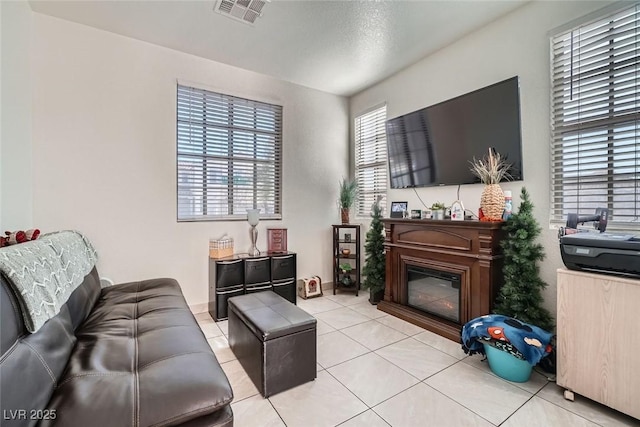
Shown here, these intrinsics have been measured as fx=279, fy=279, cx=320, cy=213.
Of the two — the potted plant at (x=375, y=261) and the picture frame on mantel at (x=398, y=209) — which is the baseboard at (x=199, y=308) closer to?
the potted plant at (x=375, y=261)

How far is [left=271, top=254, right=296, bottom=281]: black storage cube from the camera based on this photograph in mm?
3367

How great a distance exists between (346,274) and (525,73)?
9.83 ft

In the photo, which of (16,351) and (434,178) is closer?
(16,351)

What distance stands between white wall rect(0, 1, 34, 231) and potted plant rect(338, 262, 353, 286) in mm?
3324

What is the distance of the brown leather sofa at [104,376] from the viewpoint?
89cm

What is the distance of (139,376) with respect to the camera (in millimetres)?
1109

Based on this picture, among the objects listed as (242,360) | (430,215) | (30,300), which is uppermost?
(430,215)

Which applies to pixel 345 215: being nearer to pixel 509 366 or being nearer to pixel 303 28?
pixel 303 28

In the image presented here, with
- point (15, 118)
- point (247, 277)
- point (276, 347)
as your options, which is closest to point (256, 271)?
point (247, 277)

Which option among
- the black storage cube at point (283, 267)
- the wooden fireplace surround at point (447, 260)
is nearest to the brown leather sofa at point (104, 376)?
the black storage cube at point (283, 267)

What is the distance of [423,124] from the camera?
305 cm

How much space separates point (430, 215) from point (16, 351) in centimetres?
297

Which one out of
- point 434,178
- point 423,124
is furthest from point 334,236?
point 423,124

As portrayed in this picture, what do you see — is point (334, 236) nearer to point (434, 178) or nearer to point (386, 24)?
point (434, 178)
